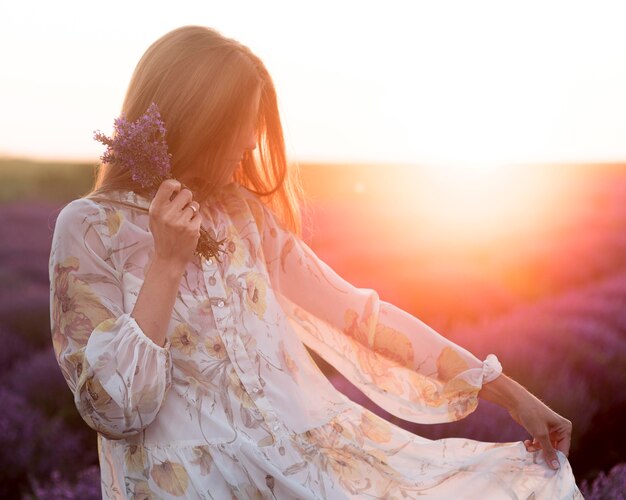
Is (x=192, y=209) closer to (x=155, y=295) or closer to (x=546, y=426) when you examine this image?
(x=155, y=295)

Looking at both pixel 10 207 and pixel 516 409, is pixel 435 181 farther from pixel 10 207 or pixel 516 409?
pixel 516 409

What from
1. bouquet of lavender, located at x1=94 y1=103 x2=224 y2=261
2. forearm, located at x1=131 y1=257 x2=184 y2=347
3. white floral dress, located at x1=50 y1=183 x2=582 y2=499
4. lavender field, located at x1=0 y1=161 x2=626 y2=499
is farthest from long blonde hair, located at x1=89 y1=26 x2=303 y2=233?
lavender field, located at x1=0 y1=161 x2=626 y2=499

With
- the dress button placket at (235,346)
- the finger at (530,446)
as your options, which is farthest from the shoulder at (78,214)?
the finger at (530,446)

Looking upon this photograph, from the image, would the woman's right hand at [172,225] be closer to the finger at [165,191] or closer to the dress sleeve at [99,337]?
the finger at [165,191]

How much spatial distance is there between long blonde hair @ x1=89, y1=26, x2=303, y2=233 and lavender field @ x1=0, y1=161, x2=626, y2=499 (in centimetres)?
51

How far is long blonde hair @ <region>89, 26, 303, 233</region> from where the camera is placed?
5.35 feet

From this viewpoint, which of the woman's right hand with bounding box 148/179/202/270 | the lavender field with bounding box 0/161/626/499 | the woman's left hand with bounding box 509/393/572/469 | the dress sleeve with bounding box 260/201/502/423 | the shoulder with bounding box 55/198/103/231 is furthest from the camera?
the lavender field with bounding box 0/161/626/499

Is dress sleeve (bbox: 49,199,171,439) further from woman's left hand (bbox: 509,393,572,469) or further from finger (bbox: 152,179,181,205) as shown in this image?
woman's left hand (bbox: 509,393,572,469)

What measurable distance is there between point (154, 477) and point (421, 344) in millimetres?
689

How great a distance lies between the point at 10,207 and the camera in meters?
10.0

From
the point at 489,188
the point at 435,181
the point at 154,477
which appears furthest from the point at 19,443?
the point at 435,181

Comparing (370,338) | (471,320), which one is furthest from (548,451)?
(471,320)

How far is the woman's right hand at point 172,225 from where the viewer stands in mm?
1346

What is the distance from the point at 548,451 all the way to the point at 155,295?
889 millimetres
